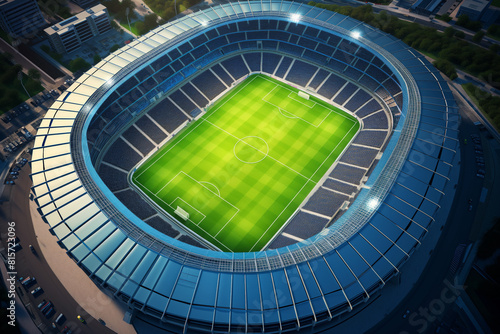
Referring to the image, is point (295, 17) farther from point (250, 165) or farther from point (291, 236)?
point (291, 236)

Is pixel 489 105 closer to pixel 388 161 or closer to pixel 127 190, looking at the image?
pixel 388 161

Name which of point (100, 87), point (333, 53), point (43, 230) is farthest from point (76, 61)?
point (333, 53)

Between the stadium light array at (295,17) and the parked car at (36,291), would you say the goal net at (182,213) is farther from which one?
the stadium light array at (295,17)

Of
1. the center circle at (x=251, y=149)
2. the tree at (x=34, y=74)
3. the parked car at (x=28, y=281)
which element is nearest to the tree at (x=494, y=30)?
the center circle at (x=251, y=149)

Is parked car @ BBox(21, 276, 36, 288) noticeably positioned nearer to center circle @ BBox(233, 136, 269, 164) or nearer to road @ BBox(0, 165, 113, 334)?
road @ BBox(0, 165, 113, 334)

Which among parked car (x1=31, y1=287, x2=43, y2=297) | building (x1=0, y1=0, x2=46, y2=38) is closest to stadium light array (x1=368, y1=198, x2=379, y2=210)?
parked car (x1=31, y1=287, x2=43, y2=297)

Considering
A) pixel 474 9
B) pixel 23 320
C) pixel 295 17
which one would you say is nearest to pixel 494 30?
pixel 474 9
